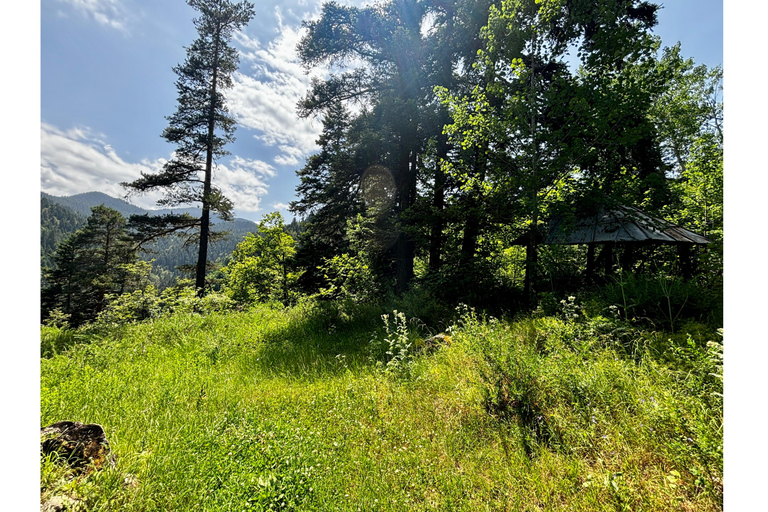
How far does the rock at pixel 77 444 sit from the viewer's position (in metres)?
2.11

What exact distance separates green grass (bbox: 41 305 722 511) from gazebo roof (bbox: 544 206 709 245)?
113 inches

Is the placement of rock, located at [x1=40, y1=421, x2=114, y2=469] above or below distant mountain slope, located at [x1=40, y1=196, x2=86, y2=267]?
below

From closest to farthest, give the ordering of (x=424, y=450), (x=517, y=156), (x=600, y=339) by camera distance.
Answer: (x=424, y=450) → (x=600, y=339) → (x=517, y=156)

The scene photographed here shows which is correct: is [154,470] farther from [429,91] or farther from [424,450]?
[429,91]

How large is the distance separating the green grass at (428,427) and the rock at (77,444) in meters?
0.14

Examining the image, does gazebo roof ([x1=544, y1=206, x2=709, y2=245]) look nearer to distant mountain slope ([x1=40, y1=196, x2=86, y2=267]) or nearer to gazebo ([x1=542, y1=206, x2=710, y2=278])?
gazebo ([x1=542, y1=206, x2=710, y2=278])

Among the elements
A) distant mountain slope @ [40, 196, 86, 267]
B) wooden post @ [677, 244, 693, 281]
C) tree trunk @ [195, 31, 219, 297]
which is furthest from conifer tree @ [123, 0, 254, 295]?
distant mountain slope @ [40, 196, 86, 267]

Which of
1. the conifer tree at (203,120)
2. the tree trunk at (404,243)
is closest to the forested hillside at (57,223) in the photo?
the conifer tree at (203,120)

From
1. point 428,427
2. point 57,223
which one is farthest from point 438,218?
point 57,223

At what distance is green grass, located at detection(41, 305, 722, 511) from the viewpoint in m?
1.95

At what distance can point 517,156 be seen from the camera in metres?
6.50
